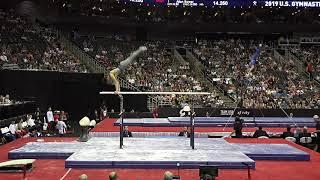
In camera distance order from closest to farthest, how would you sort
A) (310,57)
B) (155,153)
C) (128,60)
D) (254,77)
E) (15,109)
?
(155,153), (128,60), (15,109), (254,77), (310,57)

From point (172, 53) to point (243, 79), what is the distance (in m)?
7.81

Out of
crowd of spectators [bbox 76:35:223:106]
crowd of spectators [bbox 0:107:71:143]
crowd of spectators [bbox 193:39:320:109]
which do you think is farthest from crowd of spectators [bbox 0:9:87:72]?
crowd of spectators [bbox 193:39:320:109]

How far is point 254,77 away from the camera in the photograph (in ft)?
114

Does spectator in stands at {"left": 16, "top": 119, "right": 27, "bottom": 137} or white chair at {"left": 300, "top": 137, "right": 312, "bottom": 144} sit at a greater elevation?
spectator in stands at {"left": 16, "top": 119, "right": 27, "bottom": 137}

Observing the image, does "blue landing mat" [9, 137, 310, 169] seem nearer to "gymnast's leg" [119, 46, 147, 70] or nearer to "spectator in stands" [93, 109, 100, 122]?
"gymnast's leg" [119, 46, 147, 70]

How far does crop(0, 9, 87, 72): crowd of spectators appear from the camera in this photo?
27.9 m

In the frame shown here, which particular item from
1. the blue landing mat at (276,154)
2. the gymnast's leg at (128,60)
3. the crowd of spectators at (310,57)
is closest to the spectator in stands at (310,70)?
the crowd of spectators at (310,57)

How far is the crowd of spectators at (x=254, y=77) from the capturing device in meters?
31.4

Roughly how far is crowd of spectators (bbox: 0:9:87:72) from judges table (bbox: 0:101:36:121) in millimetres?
4788

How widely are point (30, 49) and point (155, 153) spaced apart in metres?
20.0

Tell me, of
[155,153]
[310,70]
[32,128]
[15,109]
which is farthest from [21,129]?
[310,70]

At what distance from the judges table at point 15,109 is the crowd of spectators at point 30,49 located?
479cm

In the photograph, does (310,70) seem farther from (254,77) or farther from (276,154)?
(276,154)

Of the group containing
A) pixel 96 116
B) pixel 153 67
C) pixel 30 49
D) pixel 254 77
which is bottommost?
pixel 96 116
